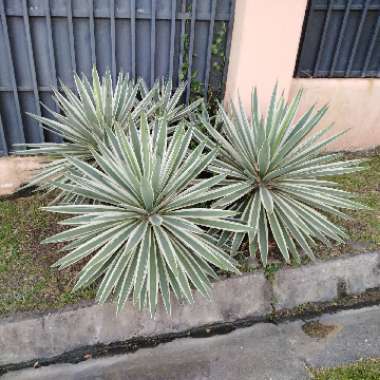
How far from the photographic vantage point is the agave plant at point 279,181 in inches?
122

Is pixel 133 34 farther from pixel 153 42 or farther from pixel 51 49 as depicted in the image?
pixel 51 49

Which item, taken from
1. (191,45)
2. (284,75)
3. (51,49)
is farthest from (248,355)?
(51,49)

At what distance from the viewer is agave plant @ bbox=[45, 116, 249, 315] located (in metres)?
2.73

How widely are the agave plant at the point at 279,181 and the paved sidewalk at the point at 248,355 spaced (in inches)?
22.3

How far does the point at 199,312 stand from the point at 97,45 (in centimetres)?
237

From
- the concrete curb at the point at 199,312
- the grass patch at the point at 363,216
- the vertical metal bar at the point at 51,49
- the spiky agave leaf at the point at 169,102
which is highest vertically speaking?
the vertical metal bar at the point at 51,49

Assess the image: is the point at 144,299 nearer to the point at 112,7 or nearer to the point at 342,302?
the point at 342,302

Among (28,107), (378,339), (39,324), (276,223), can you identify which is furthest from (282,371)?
(28,107)

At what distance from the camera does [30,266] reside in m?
3.26

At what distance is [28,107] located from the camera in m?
3.90

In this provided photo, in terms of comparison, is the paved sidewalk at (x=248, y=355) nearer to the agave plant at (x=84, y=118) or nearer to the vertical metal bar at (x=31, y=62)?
the agave plant at (x=84, y=118)

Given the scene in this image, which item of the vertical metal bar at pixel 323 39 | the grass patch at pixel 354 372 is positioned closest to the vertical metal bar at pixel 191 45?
the vertical metal bar at pixel 323 39

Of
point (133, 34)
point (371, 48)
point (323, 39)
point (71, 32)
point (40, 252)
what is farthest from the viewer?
point (371, 48)

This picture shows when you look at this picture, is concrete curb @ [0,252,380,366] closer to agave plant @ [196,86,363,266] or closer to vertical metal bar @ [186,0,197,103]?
agave plant @ [196,86,363,266]
